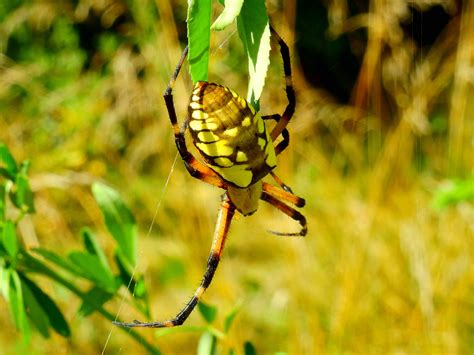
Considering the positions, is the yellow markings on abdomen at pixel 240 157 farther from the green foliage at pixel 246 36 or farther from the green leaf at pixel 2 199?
the green leaf at pixel 2 199

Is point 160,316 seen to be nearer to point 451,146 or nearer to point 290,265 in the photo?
point 290,265

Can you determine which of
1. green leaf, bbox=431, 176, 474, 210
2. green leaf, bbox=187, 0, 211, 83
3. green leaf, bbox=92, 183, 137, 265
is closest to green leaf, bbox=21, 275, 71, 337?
green leaf, bbox=92, 183, 137, 265

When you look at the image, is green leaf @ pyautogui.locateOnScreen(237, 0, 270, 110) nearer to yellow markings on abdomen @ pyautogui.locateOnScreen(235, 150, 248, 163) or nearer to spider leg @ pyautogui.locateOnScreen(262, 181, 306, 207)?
yellow markings on abdomen @ pyautogui.locateOnScreen(235, 150, 248, 163)

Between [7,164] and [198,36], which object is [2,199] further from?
[198,36]

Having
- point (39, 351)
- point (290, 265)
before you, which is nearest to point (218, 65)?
point (290, 265)

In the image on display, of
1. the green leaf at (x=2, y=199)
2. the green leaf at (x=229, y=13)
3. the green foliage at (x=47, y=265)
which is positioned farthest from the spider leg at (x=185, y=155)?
the green leaf at (x=229, y=13)

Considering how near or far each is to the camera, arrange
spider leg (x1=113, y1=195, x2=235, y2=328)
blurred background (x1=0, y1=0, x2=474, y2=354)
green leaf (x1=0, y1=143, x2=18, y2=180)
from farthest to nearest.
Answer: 1. blurred background (x1=0, y1=0, x2=474, y2=354)
2. spider leg (x1=113, y1=195, x2=235, y2=328)
3. green leaf (x1=0, y1=143, x2=18, y2=180)
